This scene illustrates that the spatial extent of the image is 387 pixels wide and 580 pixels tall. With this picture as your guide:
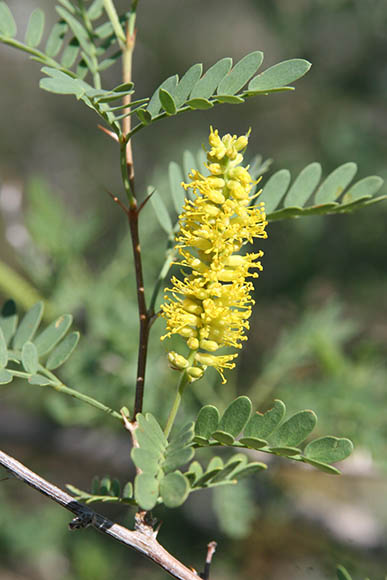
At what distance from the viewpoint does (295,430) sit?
0.66m

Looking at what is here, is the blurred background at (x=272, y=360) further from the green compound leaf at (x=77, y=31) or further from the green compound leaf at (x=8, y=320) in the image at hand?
the green compound leaf at (x=77, y=31)

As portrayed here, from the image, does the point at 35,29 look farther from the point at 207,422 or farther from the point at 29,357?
the point at 207,422

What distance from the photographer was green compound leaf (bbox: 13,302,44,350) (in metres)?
0.85

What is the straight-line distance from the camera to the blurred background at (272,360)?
163 centimetres

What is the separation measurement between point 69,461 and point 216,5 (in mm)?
3967

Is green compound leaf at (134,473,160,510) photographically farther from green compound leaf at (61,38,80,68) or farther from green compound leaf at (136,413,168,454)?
green compound leaf at (61,38,80,68)

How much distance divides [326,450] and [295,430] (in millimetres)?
44

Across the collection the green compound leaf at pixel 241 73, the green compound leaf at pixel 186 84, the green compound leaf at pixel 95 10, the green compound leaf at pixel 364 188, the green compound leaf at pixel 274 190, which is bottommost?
the green compound leaf at pixel 274 190

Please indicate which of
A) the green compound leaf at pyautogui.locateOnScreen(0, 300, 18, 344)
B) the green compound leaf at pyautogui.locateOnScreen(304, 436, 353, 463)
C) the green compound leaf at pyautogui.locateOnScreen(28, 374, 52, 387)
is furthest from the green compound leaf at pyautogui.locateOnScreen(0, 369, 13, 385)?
the green compound leaf at pyautogui.locateOnScreen(304, 436, 353, 463)

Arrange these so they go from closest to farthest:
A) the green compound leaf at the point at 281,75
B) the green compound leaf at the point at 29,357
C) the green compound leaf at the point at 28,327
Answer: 1. the green compound leaf at the point at 281,75
2. the green compound leaf at the point at 29,357
3. the green compound leaf at the point at 28,327

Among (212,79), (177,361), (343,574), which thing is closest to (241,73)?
(212,79)

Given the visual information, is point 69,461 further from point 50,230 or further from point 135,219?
point 135,219

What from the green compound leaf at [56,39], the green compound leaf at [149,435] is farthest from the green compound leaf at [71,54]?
the green compound leaf at [149,435]

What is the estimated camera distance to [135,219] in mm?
750
